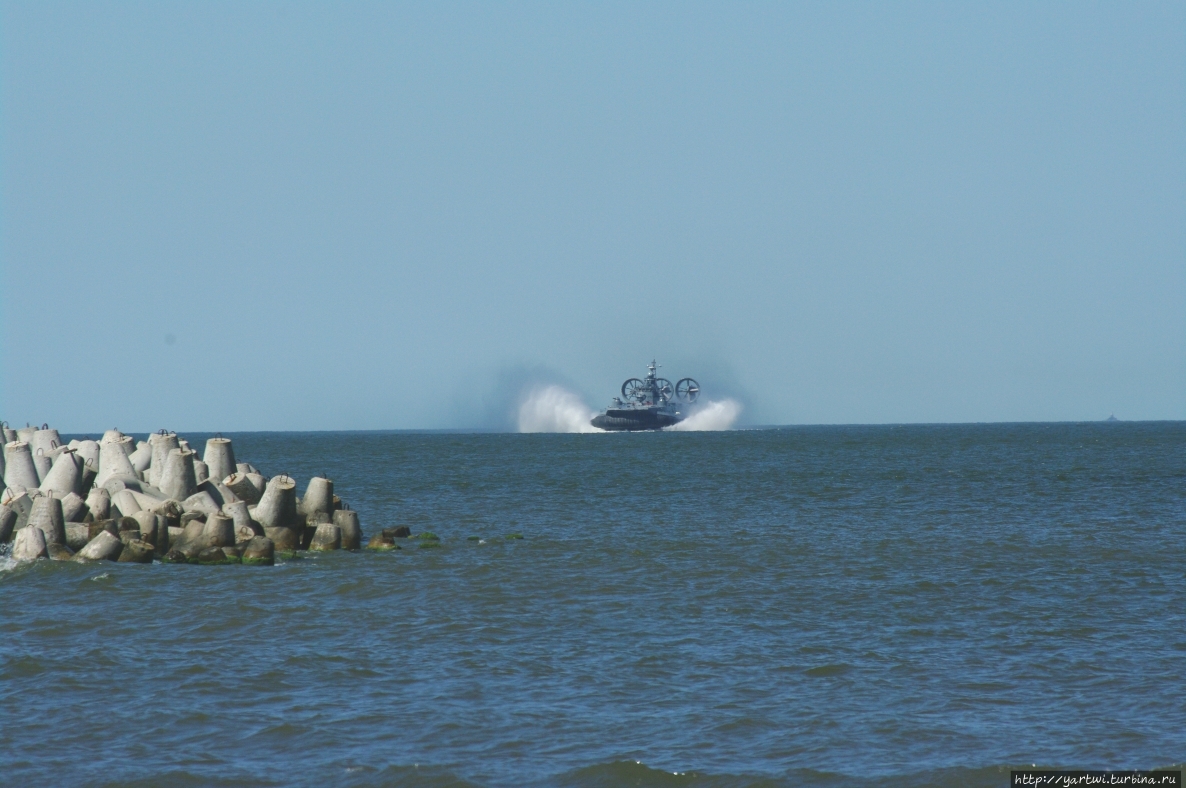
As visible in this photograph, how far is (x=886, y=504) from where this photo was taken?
46.9 m

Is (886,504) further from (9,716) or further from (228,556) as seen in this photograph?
(9,716)

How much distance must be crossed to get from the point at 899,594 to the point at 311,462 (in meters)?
79.2

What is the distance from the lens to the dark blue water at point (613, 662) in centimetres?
1272

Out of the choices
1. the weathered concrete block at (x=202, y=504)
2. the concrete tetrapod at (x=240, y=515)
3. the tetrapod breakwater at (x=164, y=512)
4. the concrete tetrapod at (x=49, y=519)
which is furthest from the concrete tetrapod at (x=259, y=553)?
the concrete tetrapod at (x=49, y=519)

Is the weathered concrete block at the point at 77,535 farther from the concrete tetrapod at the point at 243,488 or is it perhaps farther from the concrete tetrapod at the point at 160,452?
the concrete tetrapod at the point at 160,452

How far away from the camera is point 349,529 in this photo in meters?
31.0

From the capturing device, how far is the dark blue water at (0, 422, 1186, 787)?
501 inches

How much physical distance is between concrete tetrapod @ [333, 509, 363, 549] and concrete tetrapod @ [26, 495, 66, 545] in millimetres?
6572

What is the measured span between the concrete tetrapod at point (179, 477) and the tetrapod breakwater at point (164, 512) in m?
0.03

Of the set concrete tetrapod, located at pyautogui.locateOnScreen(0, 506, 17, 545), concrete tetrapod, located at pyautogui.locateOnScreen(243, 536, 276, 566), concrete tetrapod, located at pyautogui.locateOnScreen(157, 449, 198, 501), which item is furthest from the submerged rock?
concrete tetrapod, located at pyautogui.locateOnScreen(0, 506, 17, 545)

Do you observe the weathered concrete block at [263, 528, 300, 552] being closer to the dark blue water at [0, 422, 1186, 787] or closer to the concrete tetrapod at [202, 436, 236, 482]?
the dark blue water at [0, 422, 1186, 787]

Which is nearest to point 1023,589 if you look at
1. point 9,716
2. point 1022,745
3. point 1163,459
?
point 1022,745

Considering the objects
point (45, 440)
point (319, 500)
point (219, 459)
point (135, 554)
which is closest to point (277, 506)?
point (319, 500)

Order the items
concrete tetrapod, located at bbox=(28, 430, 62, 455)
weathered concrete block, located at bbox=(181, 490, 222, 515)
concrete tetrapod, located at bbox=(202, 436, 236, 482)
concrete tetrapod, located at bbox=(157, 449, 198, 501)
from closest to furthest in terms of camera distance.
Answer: weathered concrete block, located at bbox=(181, 490, 222, 515), concrete tetrapod, located at bbox=(157, 449, 198, 501), concrete tetrapod, located at bbox=(202, 436, 236, 482), concrete tetrapod, located at bbox=(28, 430, 62, 455)
